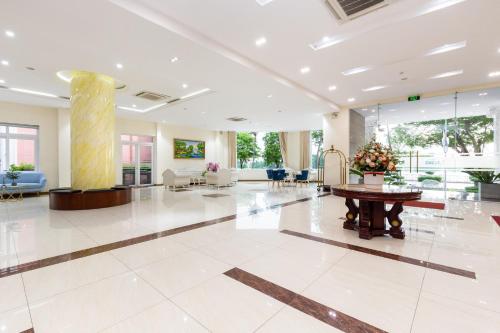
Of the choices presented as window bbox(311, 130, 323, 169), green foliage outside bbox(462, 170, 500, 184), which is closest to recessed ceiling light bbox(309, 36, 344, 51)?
green foliage outside bbox(462, 170, 500, 184)

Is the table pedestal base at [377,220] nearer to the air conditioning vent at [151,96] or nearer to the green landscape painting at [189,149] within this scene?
the air conditioning vent at [151,96]

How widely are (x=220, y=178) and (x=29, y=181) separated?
7.02 meters

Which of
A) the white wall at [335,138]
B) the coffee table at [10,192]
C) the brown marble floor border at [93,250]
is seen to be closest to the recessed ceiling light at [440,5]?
the brown marble floor border at [93,250]

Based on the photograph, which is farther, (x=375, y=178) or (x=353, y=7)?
(x=375, y=178)

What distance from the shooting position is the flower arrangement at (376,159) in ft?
12.7

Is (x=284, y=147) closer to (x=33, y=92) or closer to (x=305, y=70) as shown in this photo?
(x=305, y=70)

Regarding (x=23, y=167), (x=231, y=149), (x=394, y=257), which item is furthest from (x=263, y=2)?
(x=231, y=149)

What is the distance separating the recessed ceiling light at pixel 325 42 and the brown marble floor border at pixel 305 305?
428 cm

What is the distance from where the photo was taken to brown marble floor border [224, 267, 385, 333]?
1.66 metres

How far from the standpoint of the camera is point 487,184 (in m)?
7.23

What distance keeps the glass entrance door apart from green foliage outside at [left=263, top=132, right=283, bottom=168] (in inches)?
302

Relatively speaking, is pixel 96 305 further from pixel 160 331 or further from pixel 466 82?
pixel 466 82

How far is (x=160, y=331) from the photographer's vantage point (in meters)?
1.61

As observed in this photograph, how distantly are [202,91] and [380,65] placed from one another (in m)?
5.12
